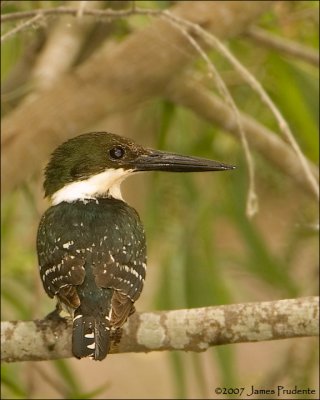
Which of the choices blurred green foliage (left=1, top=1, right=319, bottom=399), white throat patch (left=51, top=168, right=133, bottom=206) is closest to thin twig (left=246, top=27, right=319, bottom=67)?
blurred green foliage (left=1, top=1, right=319, bottom=399)

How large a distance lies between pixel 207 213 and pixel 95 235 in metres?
1.53

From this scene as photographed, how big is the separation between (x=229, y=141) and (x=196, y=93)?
78cm

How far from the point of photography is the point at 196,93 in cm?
415

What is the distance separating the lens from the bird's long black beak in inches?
133

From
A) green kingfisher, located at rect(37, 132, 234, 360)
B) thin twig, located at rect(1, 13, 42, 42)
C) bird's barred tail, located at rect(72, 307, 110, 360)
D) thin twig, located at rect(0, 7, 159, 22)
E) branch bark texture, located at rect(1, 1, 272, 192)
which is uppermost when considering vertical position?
branch bark texture, located at rect(1, 1, 272, 192)

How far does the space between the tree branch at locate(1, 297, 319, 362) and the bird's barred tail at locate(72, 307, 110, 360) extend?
0.34 ft

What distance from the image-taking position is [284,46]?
160 inches

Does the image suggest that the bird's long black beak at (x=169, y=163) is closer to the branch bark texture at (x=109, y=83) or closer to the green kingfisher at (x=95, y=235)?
the green kingfisher at (x=95, y=235)

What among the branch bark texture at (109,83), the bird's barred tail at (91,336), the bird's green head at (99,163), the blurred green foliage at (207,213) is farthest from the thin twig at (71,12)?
the bird's barred tail at (91,336)

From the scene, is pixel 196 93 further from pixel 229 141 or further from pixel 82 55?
pixel 229 141

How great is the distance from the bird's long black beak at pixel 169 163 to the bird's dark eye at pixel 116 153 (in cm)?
5

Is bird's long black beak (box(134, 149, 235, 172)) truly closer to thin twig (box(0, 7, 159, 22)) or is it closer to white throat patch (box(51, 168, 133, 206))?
white throat patch (box(51, 168, 133, 206))

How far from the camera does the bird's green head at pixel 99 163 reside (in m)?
3.37

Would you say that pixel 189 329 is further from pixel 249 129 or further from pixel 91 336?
pixel 249 129
